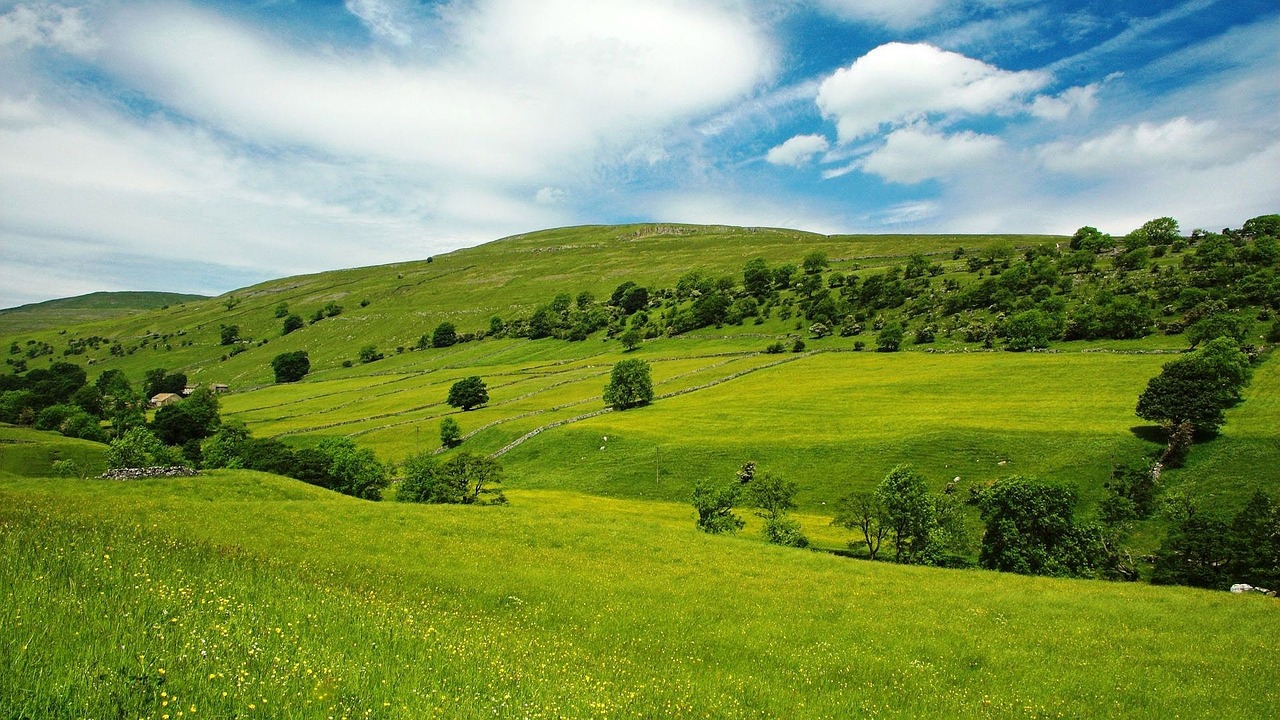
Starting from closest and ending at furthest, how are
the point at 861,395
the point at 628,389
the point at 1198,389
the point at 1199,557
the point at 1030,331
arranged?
1. the point at 1199,557
2. the point at 1198,389
3. the point at 861,395
4. the point at 628,389
5. the point at 1030,331

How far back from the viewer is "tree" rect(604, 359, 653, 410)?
110688mm

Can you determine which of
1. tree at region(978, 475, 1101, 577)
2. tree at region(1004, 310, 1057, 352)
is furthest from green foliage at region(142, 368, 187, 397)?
tree at region(1004, 310, 1057, 352)

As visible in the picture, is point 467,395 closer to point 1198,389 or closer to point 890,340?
point 890,340

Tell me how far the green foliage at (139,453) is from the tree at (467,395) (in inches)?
1915

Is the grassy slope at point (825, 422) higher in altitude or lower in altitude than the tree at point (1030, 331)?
lower

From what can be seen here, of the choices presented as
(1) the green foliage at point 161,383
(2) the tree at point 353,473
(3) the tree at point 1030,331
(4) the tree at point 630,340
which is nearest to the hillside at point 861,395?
(3) the tree at point 1030,331

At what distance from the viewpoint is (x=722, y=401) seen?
10600 centimetres

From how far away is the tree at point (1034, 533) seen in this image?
45.6 metres

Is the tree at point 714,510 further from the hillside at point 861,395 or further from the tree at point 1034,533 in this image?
the tree at point 1034,533

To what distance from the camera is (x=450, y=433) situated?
323 feet

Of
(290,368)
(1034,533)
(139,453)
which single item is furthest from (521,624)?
(290,368)

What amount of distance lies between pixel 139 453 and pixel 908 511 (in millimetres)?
109940

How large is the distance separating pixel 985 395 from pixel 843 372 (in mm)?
28886

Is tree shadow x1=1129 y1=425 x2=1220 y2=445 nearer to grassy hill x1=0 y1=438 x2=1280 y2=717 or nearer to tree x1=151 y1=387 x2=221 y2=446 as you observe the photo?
grassy hill x1=0 y1=438 x2=1280 y2=717
